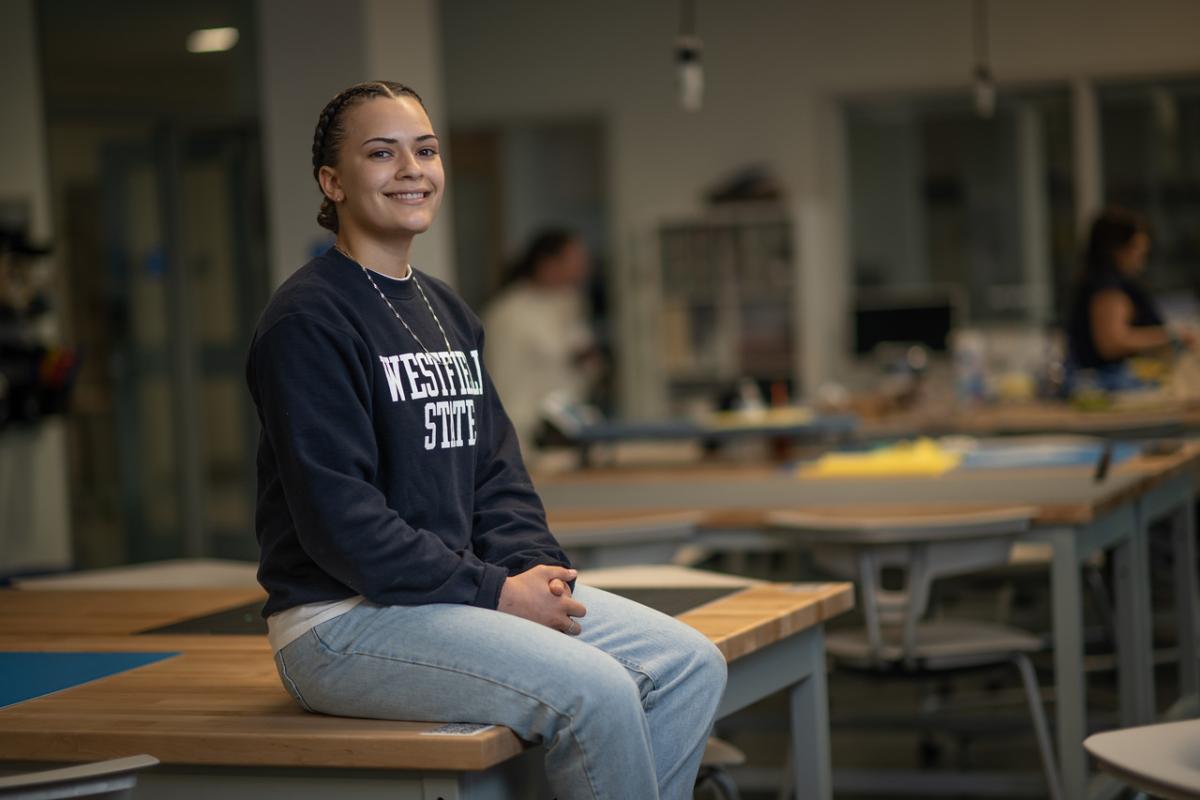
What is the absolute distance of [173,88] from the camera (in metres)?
6.84

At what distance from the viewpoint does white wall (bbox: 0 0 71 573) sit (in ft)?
19.1

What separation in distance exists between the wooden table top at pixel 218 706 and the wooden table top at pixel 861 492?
0.89m

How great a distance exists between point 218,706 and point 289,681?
0.13 m

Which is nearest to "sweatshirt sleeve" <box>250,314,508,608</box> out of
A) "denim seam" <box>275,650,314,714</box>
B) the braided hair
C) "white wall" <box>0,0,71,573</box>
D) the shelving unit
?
"denim seam" <box>275,650,314,714</box>

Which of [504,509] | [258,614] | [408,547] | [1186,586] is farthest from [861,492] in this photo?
[408,547]

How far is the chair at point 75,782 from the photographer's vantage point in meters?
1.71

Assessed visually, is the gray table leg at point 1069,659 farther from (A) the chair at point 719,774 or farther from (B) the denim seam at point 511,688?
(B) the denim seam at point 511,688

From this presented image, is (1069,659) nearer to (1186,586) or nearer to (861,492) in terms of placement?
(861,492)

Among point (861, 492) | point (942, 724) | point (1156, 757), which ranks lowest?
point (942, 724)

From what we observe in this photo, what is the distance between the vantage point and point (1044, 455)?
4211 millimetres

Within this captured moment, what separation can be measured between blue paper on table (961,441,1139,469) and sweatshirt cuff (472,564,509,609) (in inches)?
92.2

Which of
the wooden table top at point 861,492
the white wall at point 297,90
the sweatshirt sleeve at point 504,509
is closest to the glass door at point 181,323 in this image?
the white wall at point 297,90

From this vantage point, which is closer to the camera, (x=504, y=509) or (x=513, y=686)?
(x=513, y=686)

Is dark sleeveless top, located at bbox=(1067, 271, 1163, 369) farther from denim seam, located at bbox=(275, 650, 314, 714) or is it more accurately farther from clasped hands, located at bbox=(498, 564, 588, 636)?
denim seam, located at bbox=(275, 650, 314, 714)
